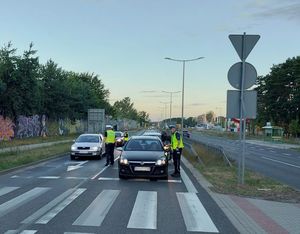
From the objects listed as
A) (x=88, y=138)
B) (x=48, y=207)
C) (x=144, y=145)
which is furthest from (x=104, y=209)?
(x=88, y=138)

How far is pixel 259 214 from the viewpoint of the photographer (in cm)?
951

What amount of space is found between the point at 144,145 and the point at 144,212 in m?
7.85

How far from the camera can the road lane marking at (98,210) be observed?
847 cm

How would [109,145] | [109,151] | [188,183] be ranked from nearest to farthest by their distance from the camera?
[188,183], [109,145], [109,151]

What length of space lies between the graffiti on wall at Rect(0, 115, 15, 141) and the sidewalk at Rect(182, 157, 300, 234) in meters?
31.2

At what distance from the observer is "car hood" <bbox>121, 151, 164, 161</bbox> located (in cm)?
1578

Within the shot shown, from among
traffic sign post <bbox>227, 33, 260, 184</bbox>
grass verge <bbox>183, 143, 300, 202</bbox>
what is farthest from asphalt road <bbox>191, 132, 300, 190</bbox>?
traffic sign post <bbox>227, 33, 260, 184</bbox>

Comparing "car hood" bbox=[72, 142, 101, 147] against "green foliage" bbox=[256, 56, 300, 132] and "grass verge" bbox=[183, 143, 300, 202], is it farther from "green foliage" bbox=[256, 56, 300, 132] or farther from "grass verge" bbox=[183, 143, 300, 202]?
"green foliage" bbox=[256, 56, 300, 132]

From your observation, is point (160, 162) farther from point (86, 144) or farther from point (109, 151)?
point (86, 144)

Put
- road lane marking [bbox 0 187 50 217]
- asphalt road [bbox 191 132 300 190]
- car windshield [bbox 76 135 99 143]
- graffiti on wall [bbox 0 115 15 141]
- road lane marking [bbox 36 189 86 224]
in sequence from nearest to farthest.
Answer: road lane marking [bbox 36 189 86 224]
road lane marking [bbox 0 187 50 217]
asphalt road [bbox 191 132 300 190]
car windshield [bbox 76 135 99 143]
graffiti on wall [bbox 0 115 15 141]

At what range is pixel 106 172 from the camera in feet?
60.9

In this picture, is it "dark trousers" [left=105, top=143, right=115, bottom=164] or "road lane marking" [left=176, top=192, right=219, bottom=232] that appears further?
"dark trousers" [left=105, top=143, right=115, bottom=164]

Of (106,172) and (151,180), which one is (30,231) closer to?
(151,180)

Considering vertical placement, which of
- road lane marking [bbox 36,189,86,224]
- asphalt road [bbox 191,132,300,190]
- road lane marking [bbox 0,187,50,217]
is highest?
road lane marking [bbox 36,189,86,224]
